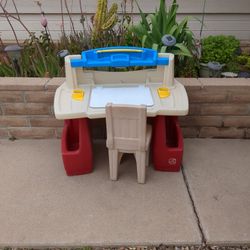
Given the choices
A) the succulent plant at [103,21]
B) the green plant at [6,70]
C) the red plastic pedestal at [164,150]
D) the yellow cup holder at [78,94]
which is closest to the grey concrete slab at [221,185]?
the red plastic pedestal at [164,150]

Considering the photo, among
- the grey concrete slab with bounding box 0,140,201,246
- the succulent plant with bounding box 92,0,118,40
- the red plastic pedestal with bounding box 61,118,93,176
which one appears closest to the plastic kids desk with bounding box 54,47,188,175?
the red plastic pedestal with bounding box 61,118,93,176

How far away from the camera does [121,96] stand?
1.66 meters

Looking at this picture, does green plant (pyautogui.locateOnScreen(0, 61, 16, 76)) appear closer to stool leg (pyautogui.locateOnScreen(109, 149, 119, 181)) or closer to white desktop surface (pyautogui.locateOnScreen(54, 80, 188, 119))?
white desktop surface (pyautogui.locateOnScreen(54, 80, 188, 119))

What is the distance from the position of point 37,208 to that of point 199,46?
5.79 feet

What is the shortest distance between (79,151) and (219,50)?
146 cm

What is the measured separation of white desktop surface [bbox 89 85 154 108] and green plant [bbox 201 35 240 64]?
90cm

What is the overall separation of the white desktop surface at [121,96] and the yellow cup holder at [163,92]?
0.06 m

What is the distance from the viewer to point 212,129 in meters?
2.16

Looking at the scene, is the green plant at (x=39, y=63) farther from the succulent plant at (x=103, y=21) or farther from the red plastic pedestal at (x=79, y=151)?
the red plastic pedestal at (x=79, y=151)

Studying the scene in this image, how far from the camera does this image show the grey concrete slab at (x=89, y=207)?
1.44m

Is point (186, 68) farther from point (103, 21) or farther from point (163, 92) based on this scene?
point (103, 21)

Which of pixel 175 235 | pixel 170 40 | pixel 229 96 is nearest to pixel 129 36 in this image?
pixel 170 40

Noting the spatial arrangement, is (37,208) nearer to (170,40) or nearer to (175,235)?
(175,235)

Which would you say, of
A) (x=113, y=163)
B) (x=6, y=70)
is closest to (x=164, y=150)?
(x=113, y=163)
